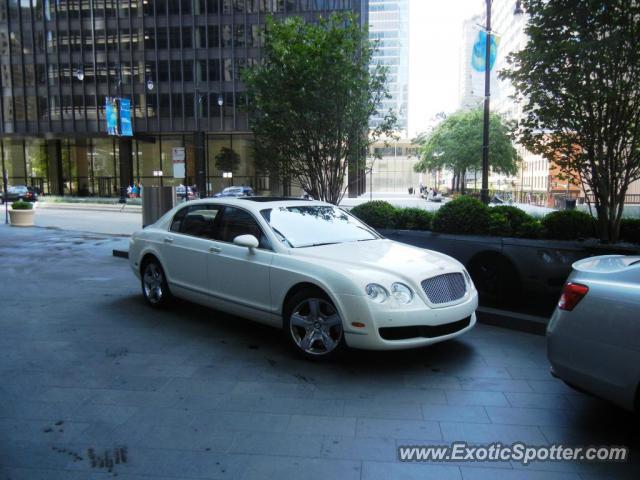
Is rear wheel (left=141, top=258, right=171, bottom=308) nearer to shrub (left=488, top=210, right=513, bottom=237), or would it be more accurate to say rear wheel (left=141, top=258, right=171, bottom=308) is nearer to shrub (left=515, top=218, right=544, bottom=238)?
shrub (left=488, top=210, right=513, bottom=237)

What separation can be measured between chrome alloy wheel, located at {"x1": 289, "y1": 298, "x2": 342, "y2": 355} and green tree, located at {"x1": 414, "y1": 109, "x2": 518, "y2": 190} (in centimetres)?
3907

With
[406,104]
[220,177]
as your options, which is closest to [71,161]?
[220,177]

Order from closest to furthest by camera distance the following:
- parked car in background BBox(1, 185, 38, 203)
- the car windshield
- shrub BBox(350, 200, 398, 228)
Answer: the car windshield → shrub BBox(350, 200, 398, 228) → parked car in background BBox(1, 185, 38, 203)

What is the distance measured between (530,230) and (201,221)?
5.01 metres

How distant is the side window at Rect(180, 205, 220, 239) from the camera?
6.51m

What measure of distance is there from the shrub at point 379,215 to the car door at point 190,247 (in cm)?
378

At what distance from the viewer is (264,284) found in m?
5.57

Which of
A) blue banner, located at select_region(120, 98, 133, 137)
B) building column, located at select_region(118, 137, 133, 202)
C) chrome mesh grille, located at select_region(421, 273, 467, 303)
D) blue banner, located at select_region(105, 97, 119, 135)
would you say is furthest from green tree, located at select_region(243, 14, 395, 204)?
building column, located at select_region(118, 137, 133, 202)

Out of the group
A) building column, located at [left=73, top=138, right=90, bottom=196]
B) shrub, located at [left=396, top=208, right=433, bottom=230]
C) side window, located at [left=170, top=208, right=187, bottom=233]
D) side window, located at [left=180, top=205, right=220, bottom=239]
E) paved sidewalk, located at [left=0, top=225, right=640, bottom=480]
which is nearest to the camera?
paved sidewalk, located at [left=0, top=225, right=640, bottom=480]

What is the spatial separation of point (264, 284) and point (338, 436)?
2180mm

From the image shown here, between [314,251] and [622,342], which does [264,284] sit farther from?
[622,342]

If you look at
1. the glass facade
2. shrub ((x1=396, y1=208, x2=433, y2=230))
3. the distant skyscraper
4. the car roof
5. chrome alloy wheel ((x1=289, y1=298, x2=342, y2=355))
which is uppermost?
the distant skyscraper

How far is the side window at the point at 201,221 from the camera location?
21.4 feet

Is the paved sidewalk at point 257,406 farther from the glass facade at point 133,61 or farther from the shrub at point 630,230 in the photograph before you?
the glass facade at point 133,61
